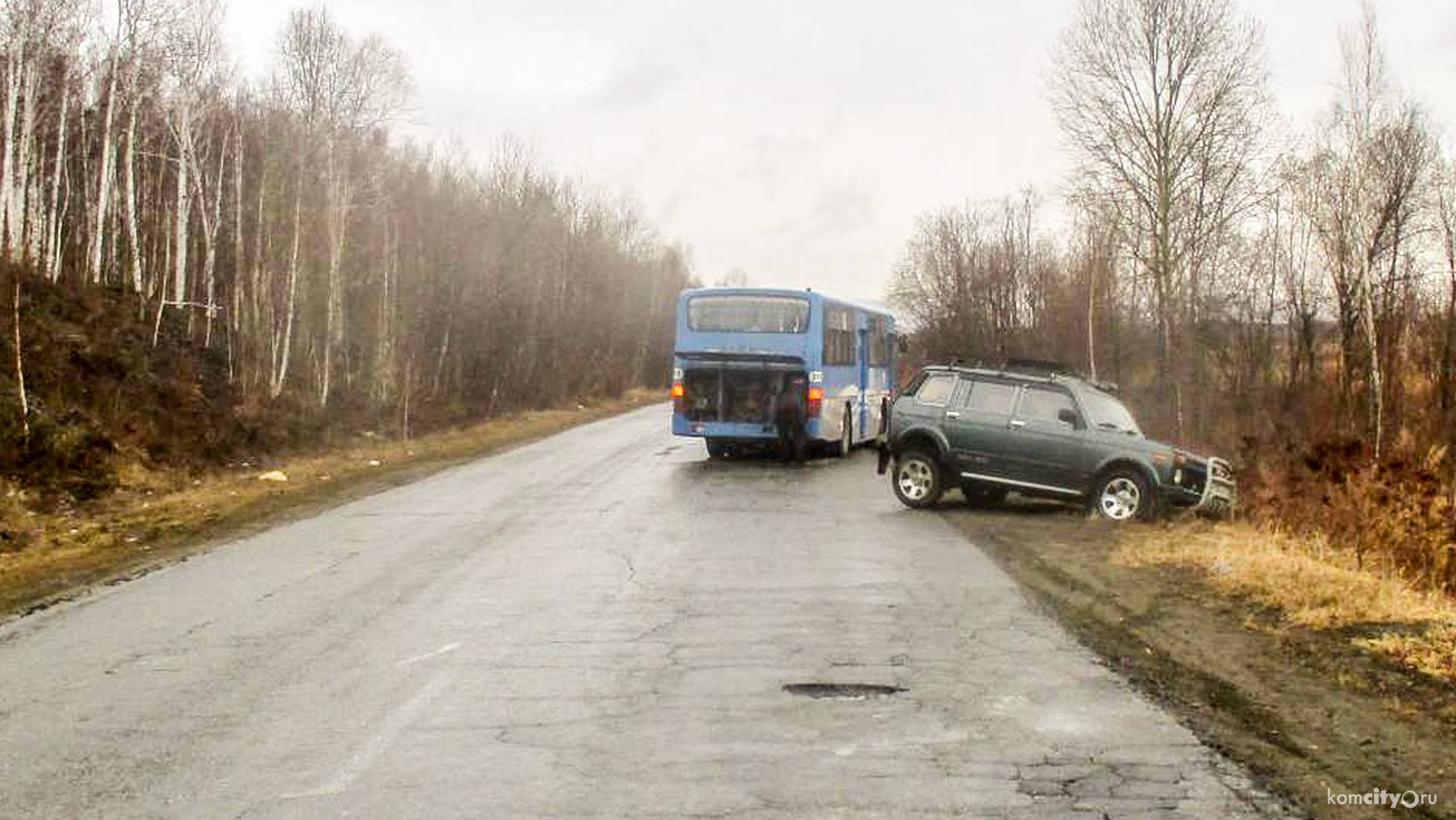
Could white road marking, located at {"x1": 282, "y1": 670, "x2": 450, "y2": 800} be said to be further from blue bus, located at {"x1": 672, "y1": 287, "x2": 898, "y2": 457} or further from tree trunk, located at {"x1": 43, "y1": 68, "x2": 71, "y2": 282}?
tree trunk, located at {"x1": 43, "y1": 68, "x2": 71, "y2": 282}

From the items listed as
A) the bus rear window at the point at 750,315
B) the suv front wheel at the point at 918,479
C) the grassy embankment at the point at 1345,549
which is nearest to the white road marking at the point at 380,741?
the grassy embankment at the point at 1345,549

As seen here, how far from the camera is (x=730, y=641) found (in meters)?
8.74

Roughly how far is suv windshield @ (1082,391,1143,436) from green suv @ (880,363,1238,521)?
19 millimetres

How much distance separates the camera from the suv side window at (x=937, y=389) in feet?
57.5

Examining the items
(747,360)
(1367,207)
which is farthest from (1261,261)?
(747,360)

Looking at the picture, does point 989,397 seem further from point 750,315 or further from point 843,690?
point 843,690

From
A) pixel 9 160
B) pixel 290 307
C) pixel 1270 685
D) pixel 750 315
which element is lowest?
pixel 1270 685

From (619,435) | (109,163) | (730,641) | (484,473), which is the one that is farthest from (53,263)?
(730,641)

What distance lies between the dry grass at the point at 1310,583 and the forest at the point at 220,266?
1581 centimetres

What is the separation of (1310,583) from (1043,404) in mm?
6669

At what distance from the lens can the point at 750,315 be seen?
24.3m

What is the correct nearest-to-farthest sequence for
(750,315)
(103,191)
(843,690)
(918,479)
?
(843,690) → (918,479) → (750,315) → (103,191)

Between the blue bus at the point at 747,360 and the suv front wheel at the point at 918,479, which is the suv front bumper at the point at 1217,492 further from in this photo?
the blue bus at the point at 747,360

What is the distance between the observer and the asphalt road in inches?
215
